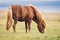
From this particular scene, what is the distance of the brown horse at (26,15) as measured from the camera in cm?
351

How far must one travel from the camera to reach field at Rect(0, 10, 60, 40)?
347 cm

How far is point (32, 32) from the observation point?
11.8 ft

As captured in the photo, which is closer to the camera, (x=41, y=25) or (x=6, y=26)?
(x=6, y=26)

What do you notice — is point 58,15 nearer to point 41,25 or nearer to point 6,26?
point 41,25

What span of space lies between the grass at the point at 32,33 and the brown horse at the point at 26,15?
7 centimetres

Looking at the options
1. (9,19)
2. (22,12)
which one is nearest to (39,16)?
(22,12)

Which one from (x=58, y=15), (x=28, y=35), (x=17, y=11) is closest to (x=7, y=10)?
(x=17, y=11)

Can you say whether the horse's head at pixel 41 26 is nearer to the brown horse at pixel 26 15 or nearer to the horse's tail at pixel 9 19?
the brown horse at pixel 26 15

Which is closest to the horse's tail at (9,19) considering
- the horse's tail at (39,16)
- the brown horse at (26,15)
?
the brown horse at (26,15)

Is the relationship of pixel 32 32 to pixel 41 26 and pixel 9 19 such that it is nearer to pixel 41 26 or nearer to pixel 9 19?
pixel 41 26

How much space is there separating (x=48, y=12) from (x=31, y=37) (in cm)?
43

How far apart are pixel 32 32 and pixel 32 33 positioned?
25mm

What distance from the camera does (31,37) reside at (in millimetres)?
3475

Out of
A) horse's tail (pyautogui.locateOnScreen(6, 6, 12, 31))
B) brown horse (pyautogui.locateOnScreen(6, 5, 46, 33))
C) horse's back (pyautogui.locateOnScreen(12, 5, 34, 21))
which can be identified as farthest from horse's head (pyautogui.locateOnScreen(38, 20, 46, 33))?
horse's tail (pyautogui.locateOnScreen(6, 6, 12, 31))
